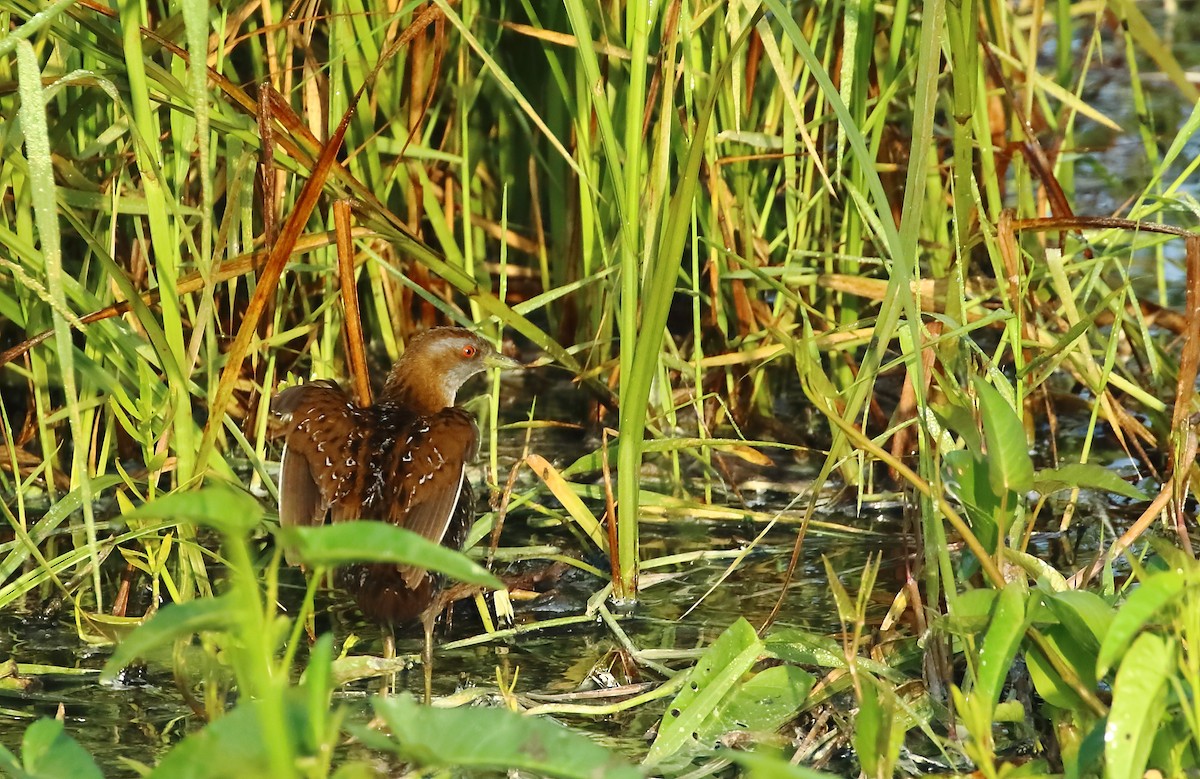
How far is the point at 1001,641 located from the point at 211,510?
3.96 feet

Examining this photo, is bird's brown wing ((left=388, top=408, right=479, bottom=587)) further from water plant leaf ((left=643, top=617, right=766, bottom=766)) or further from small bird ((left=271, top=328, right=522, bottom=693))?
water plant leaf ((left=643, top=617, right=766, bottom=766))

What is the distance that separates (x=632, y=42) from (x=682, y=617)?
124 centimetres

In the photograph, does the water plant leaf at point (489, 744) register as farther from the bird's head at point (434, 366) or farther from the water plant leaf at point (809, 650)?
the bird's head at point (434, 366)

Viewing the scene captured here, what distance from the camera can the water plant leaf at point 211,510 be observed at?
1667 mm

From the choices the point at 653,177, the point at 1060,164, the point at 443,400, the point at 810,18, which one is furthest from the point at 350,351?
the point at 1060,164

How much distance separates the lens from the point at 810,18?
3947 mm

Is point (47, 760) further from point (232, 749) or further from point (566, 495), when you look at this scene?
point (566, 495)

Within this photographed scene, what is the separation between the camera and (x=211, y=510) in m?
1.70

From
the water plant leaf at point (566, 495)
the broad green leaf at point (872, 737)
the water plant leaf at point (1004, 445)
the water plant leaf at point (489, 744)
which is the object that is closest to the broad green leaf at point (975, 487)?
the water plant leaf at point (1004, 445)

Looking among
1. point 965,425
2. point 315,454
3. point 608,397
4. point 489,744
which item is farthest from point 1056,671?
point 608,397

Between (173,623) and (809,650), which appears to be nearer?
(173,623)

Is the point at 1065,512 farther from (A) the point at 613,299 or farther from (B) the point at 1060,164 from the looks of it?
(B) the point at 1060,164

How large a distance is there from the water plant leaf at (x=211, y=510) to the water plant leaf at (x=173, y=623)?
101 mm

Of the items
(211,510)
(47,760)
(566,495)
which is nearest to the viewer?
(211,510)
